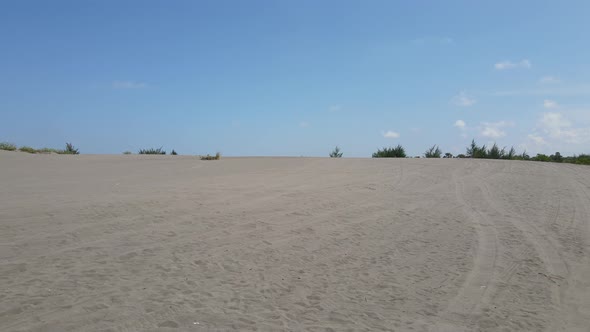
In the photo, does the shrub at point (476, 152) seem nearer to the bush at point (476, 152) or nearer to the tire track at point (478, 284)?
the bush at point (476, 152)

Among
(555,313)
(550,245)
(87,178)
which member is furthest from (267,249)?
(87,178)

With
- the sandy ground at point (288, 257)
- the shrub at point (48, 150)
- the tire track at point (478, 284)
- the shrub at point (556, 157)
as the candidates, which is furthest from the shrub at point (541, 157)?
the shrub at point (48, 150)

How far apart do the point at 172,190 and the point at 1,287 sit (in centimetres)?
517

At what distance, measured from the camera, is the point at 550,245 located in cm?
593

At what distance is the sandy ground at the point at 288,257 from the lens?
142 inches

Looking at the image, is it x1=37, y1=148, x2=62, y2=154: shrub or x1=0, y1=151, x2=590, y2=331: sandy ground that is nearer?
x1=0, y1=151, x2=590, y2=331: sandy ground

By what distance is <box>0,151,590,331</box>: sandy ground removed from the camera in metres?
3.60

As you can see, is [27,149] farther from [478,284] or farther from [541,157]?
[541,157]

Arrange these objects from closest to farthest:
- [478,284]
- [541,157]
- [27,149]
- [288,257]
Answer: [478,284] < [288,257] < [27,149] < [541,157]

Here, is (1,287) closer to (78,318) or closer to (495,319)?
(78,318)

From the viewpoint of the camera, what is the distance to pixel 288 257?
5172 millimetres

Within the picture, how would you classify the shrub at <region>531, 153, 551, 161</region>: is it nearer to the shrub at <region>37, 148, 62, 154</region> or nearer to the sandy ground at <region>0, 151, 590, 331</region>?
the sandy ground at <region>0, 151, 590, 331</region>

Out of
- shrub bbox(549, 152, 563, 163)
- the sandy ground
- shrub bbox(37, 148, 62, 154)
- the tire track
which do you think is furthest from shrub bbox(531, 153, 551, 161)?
shrub bbox(37, 148, 62, 154)

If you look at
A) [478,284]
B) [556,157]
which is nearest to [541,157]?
[556,157]
